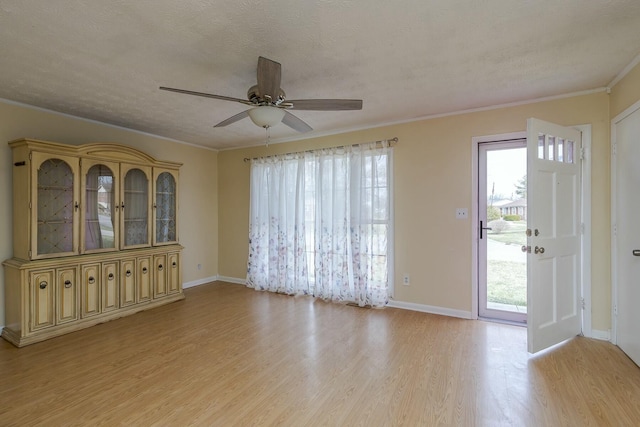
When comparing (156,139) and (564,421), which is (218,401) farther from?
(156,139)

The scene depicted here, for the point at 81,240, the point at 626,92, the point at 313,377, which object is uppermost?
the point at 626,92

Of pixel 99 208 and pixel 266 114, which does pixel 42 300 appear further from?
pixel 266 114

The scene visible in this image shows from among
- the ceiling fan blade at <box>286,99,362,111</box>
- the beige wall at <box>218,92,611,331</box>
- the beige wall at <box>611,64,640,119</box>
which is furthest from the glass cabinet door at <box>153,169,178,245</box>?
the beige wall at <box>611,64,640,119</box>

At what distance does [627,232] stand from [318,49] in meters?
3.06

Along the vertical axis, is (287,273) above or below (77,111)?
below

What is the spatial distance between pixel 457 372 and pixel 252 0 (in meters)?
2.96

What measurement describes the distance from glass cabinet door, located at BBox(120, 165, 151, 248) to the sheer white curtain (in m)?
1.59

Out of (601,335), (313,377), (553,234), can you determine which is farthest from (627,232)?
(313,377)

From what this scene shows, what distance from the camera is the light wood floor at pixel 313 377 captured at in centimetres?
187

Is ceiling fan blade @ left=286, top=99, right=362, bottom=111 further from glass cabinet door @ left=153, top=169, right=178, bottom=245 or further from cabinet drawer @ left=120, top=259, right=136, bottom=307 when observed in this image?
cabinet drawer @ left=120, top=259, right=136, bottom=307

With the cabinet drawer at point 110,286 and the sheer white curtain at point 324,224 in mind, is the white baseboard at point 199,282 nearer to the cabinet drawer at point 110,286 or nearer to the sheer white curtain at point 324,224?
the sheer white curtain at point 324,224

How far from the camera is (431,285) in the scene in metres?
3.70

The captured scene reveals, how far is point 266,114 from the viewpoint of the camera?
229 cm

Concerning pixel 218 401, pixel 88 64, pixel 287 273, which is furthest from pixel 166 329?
pixel 88 64
